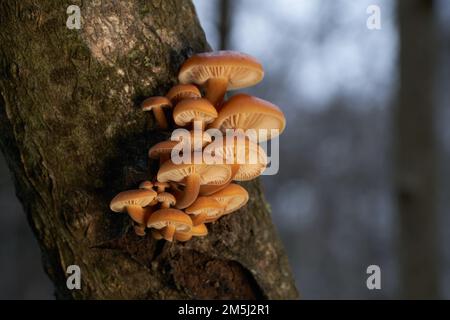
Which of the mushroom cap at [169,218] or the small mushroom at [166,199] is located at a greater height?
the small mushroom at [166,199]

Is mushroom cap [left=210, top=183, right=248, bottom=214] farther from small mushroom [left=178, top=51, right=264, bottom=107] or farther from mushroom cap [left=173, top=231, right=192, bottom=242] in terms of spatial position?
small mushroom [left=178, top=51, right=264, bottom=107]

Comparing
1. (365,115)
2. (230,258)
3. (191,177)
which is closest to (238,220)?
(230,258)

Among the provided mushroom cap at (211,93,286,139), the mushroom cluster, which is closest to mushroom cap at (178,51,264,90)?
the mushroom cluster

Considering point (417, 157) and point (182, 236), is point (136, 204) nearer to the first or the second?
point (182, 236)

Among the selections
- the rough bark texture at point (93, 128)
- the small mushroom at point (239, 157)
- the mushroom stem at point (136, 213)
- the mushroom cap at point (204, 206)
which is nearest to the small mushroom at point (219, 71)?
the rough bark texture at point (93, 128)

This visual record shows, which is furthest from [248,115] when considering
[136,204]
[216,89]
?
[136,204]

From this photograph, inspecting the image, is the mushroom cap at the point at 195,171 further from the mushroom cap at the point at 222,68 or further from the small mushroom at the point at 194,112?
the mushroom cap at the point at 222,68

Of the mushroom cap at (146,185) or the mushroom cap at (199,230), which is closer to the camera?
the mushroom cap at (146,185)
